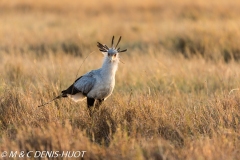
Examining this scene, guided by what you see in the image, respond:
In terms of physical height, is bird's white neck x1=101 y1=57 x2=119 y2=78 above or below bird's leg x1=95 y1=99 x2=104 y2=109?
above

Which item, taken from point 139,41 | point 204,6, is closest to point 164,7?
point 204,6

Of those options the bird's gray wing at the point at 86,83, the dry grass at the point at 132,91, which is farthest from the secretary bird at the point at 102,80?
the dry grass at the point at 132,91

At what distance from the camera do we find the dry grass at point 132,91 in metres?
4.35

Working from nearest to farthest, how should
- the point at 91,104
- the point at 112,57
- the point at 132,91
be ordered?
1. the point at 112,57
2. the point at 91,104
3. the point at 132,91

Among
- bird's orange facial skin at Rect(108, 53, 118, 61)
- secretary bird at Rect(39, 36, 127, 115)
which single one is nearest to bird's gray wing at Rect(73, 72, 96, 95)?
secretary bird at Rect(39, 36, 127, 115)

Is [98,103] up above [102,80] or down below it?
below

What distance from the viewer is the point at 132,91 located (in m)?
6.73

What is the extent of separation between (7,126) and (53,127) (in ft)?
2.54

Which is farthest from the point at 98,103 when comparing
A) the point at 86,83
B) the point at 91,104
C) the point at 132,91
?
the point at 132,91

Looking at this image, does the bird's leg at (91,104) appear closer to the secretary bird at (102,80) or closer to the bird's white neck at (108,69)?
the secretary bird at (102,80)

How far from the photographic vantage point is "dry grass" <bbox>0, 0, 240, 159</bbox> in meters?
4.35

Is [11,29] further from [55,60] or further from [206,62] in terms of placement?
[206,62]

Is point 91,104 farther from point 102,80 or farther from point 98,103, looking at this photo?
point 102,80

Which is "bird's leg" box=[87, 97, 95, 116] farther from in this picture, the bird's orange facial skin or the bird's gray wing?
the bird's orange facial skin
